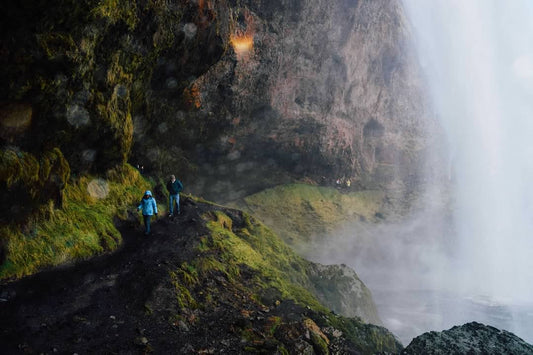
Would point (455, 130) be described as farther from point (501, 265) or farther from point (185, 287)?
point (185, 287)

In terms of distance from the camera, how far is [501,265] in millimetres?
56812

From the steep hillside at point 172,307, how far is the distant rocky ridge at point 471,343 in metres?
2.12

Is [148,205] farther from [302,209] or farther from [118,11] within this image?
[302,209]

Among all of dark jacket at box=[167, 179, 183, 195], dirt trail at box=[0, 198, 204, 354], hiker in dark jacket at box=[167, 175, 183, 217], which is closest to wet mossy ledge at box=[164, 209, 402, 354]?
dirt trail at box=[0, 198, 204, 354]

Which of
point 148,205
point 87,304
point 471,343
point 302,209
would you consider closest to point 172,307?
point 87,304

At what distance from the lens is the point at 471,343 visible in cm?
979

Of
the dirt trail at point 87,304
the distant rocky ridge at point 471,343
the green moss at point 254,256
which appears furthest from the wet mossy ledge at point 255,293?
the distant rocky ridge at point 471,343

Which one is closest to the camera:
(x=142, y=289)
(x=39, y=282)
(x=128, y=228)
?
(x=39, y=282)

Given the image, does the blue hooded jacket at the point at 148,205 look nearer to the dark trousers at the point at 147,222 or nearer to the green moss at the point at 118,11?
the dark trousers at the point at 147,222

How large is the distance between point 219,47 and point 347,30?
2093cm

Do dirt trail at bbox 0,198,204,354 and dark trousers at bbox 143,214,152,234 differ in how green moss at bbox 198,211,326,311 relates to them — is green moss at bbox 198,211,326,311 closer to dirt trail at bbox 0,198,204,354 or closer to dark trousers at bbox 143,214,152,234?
dirt trail at bbox 0,198,204,354

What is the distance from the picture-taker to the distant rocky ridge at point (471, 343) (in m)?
9.36

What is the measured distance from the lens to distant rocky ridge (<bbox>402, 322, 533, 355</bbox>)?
30.7 ft

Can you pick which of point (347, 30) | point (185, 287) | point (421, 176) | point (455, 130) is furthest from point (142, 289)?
point (455, 130)
